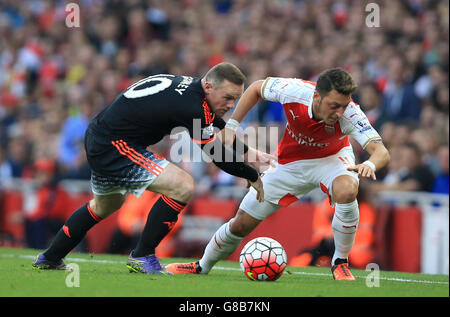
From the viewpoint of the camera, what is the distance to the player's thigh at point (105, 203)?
654cm

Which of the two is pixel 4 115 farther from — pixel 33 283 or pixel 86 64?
pixel 33 283

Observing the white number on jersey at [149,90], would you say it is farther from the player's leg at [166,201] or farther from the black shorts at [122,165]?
the player's leg at [166,201]

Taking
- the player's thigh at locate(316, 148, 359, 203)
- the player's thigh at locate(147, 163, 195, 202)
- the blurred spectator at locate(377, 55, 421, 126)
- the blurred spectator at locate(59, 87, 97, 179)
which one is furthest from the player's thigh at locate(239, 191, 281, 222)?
the blurred spectator at locate(59, 87, 97, 179)

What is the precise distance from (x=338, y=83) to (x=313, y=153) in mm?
947

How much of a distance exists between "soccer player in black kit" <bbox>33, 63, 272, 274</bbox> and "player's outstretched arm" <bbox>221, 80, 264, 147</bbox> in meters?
0.25

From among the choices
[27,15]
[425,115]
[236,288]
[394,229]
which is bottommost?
[394,229]

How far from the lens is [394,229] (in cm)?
997

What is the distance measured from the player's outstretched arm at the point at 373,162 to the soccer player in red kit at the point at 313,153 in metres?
0.01

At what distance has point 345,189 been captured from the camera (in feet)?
20.8

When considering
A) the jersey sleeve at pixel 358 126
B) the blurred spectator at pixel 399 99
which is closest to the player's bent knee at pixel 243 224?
the jersey sleeve at pixel 358 126

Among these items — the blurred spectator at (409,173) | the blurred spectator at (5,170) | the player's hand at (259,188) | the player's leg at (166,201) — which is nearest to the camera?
the player's leg at (166,201)

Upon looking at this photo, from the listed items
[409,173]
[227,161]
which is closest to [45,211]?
[409,173]

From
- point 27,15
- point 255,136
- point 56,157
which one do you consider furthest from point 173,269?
point 27,15

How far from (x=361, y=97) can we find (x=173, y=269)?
5656mm
